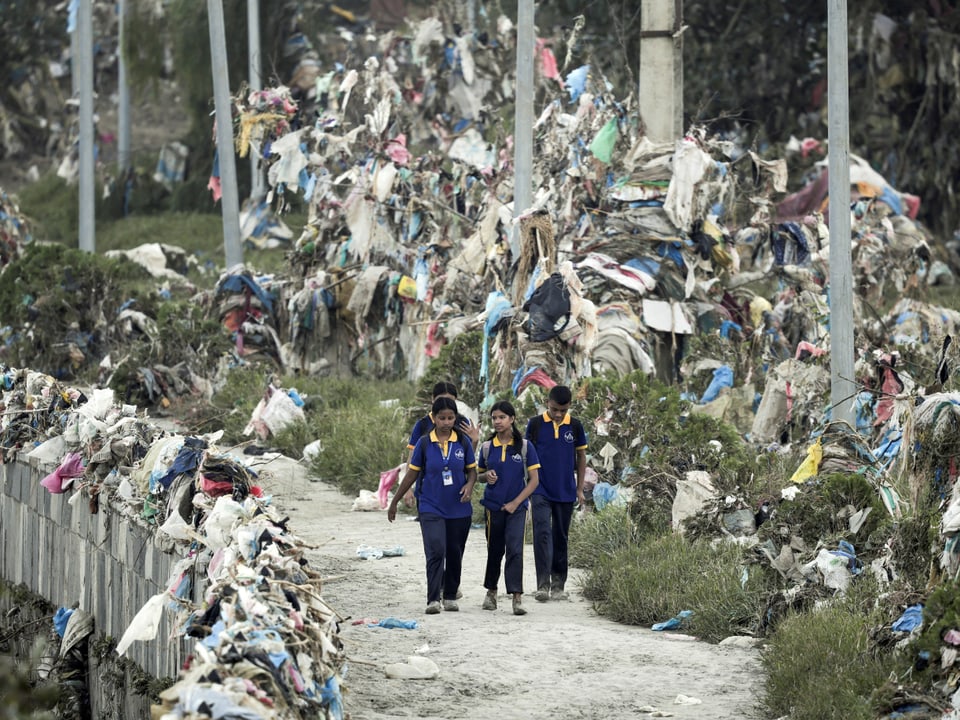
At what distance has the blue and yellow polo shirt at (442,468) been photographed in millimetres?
10734

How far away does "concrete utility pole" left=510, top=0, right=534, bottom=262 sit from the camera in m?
17.9

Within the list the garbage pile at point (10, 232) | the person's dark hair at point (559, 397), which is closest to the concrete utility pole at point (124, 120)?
the garbage pile at point (10, 232)

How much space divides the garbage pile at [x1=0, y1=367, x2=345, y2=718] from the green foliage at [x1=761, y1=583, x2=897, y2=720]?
222cm

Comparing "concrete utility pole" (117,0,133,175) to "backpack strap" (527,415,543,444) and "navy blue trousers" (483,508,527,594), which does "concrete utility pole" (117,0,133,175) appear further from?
"navy blue trousers" (483,508,527,594)

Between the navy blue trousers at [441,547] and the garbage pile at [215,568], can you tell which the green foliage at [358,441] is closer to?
the garbage pile at [215,568]

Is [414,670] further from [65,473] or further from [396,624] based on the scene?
[65,473]

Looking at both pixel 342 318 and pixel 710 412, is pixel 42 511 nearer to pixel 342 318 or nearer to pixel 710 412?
pixel 710 412

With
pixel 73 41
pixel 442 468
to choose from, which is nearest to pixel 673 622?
pixel 442 468

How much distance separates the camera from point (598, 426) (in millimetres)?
13836

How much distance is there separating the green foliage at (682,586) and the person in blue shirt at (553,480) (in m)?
0.42

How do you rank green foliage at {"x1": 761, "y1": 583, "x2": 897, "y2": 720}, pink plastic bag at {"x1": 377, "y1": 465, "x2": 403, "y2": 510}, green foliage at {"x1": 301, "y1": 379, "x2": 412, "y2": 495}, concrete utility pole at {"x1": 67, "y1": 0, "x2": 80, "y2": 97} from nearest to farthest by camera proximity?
green foliage at {"x1": 761, "y1": 583, "x2": 897, "y2": 720} < pink plastic bag at {"x1": 377, "y1": 465, "x2": 403, "y2": 510} < green foliage at {"x1": 301, "y1": 379, "x2": 412, "y2": 495} < concrete utility pole at {"x1": 67, "y1": 0, "x2": 80, "y2": 97}

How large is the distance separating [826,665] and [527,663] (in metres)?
1.66

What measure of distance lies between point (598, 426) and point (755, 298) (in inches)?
228

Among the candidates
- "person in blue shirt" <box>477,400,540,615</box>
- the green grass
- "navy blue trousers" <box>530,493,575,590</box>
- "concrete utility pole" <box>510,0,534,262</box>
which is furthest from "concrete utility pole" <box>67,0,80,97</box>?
"person in blue shirt" <box>477,400,540,615</box>
